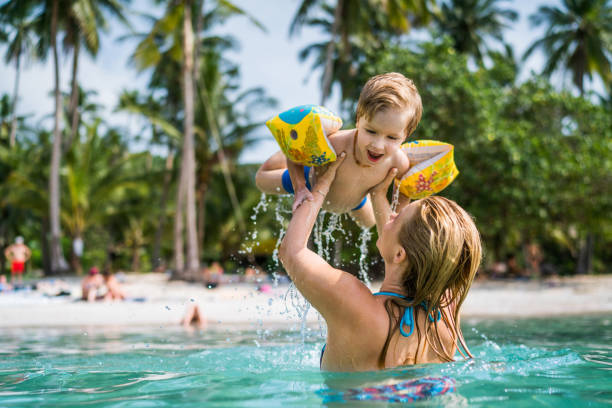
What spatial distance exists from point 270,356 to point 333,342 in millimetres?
2748

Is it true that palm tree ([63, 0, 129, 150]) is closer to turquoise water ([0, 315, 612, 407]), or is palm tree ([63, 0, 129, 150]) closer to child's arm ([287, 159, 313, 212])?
turquoise water ([0, 315, 612, 407])

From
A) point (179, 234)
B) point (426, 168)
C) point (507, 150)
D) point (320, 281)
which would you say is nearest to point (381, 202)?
point (426, 168)

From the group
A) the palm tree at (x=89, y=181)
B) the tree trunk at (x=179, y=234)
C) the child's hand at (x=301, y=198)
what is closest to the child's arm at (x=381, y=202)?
the child's hand at (x=301, y=198)

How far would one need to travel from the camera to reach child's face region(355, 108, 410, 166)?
3277mm

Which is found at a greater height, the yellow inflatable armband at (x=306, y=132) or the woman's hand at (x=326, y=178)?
the yellow inflatable armband at (x=306, y=132)

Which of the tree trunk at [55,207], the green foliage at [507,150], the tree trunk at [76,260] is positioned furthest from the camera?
the tree trunk at [76,260]

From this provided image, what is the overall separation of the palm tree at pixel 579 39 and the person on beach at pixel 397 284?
30738 millimetres

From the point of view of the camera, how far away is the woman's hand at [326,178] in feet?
10.5

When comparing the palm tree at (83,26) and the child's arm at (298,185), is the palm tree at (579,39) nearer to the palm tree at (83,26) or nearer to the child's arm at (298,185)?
the palm tree at (83,26)

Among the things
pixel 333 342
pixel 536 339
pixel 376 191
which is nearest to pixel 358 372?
pixel 333 342

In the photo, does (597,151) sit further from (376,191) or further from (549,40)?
(376,191)

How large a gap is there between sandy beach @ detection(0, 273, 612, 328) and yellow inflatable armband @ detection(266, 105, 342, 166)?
4961mm

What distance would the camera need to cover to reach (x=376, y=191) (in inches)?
159

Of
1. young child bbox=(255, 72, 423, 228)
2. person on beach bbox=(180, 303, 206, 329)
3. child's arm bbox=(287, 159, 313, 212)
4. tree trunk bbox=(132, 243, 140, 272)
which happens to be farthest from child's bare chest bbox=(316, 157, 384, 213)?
tree trunk bbox=(132, 243, 140, 272)
